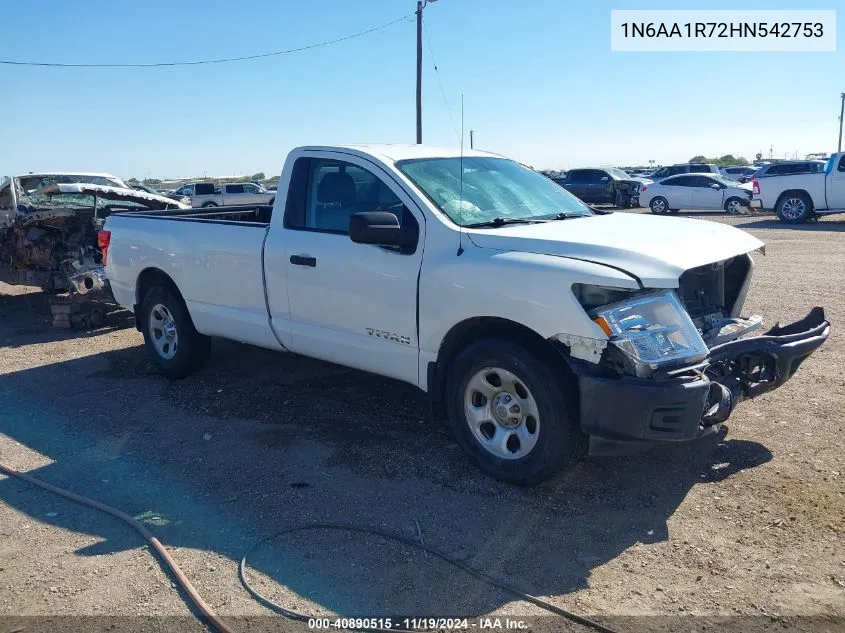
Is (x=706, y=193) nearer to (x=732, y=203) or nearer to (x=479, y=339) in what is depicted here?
(x=732, y=203)

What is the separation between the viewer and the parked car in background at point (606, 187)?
97.9 feet

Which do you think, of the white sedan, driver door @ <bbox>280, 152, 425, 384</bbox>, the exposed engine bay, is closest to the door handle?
driver door @ <bbox>280, 152, 425, 384</bbox>

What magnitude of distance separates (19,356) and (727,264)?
7115 mm

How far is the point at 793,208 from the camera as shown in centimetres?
2116

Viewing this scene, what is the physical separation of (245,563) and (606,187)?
1111 inches

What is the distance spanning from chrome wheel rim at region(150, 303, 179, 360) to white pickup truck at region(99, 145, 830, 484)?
576 millimetres

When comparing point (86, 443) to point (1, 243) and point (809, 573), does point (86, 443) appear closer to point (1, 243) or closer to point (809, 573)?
point (809, 573)

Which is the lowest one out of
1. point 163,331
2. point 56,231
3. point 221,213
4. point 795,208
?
point 163,331

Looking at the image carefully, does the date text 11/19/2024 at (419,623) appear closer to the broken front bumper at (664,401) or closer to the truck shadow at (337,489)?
the truck shadow at (337,489)

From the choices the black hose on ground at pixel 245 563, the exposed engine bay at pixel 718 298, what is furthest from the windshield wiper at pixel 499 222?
the black hose on ground at pixel 245 563

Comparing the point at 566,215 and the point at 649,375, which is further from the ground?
the point at 566,215

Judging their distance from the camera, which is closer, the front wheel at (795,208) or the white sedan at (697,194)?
the front wheel at (795,208)

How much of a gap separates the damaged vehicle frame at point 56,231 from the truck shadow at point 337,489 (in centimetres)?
402

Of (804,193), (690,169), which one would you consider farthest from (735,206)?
(690,169)
